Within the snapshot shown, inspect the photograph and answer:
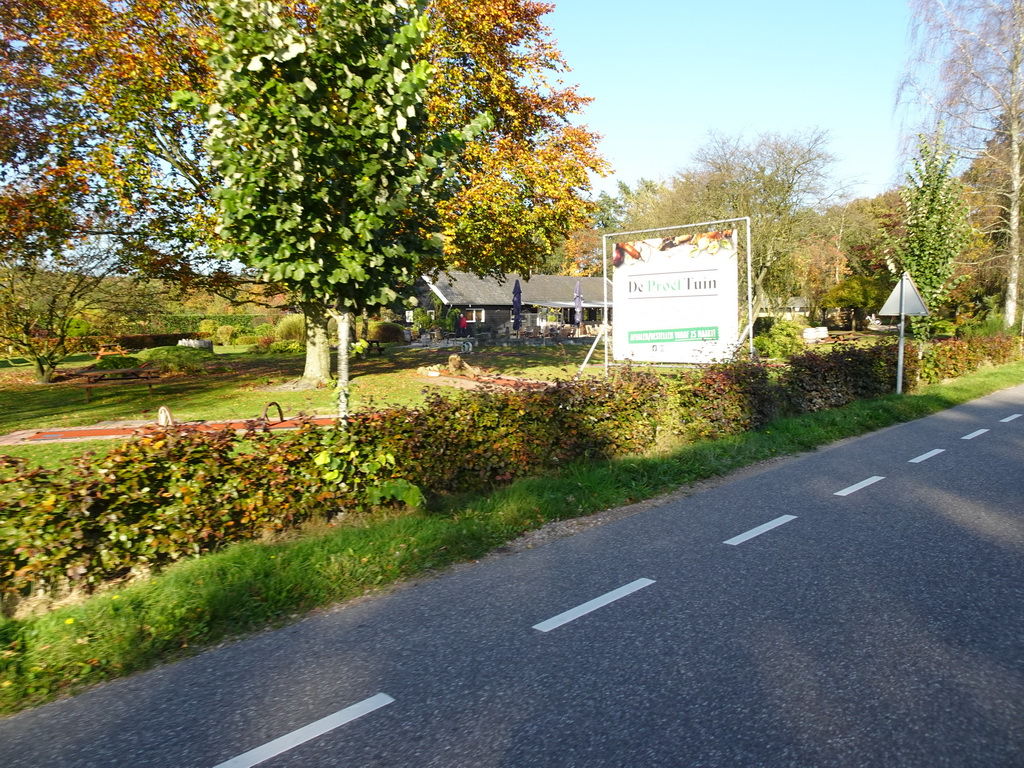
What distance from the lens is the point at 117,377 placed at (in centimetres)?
1809

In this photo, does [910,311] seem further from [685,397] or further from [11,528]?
[11,528]

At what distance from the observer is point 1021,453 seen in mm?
9359

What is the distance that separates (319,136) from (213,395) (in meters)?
12.6

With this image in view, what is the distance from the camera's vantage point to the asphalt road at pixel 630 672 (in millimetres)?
3082

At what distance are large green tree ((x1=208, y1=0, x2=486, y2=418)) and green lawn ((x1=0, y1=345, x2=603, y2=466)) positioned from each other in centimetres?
191

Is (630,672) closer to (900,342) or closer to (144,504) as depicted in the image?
(144,504)

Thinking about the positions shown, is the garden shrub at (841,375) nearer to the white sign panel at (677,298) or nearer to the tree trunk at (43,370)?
the white sign panel at (677,298)

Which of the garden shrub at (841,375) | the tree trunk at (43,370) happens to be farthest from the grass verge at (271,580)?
the tree trunk at (43,370)

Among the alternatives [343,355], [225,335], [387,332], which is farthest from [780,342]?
[225,335]

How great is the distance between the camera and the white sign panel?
12820mm

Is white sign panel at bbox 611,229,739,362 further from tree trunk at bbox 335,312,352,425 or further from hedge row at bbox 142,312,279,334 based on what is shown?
hedge row at bbox 142,312,279,334

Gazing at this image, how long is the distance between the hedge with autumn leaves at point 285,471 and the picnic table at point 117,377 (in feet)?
37.9

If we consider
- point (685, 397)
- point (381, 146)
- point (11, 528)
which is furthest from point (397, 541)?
point (685, 397)

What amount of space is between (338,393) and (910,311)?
1326 centimetres
